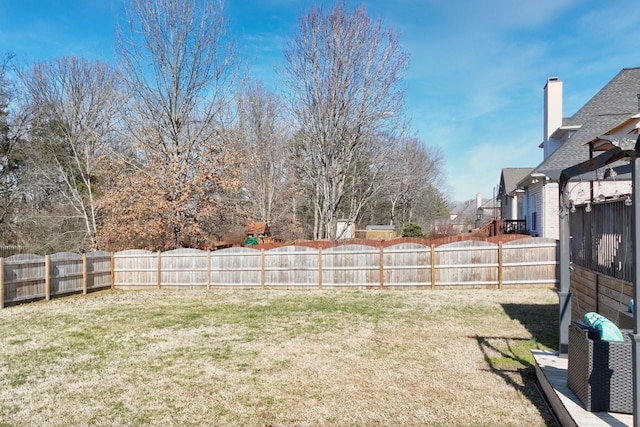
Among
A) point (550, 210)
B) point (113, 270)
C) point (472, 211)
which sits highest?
point (472, 211)

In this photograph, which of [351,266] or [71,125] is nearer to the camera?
[351,266]

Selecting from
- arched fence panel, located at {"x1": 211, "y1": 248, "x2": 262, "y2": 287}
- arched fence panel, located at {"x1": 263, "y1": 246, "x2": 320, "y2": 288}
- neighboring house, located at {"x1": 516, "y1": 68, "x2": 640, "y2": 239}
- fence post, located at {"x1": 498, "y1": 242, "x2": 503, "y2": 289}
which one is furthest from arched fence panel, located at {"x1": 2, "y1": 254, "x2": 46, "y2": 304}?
neighboring house, located at {"x1": 516, "y1": 68, "x2": 640, "y2": 239}

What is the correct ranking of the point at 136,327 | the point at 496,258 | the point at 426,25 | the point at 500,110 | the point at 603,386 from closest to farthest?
the point at 603,386, the point at 136,327, the point at 496,258, the point at 426,25, the point at 500,110

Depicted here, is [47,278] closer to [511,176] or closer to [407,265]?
[407,265]

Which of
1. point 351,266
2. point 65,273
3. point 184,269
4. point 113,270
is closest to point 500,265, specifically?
point 351,266

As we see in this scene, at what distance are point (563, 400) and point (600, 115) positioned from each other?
13.6 metres

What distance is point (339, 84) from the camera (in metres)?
18.2

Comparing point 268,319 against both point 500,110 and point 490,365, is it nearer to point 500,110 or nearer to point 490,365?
point 490,365

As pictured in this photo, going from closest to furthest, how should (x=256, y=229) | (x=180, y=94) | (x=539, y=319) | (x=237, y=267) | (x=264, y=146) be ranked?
(x=539, y=319), (x=237, y=267), (x=180, y=94), (x=256, y=229), (x=264, y=146)

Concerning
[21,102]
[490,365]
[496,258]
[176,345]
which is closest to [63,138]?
[21,102]

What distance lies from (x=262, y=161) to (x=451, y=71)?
13.5 metres

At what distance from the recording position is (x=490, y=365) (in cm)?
500

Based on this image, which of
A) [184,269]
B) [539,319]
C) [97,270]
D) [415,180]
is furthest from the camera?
[415,180]

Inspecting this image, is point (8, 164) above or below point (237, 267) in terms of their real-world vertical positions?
above
